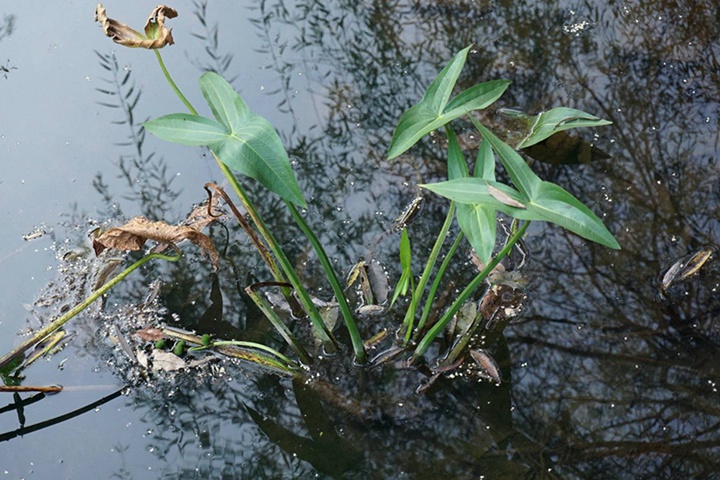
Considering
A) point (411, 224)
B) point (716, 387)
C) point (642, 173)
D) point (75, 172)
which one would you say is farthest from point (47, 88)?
point (716, 387)

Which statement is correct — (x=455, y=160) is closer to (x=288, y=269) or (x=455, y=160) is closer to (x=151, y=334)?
(x=288, y=269)

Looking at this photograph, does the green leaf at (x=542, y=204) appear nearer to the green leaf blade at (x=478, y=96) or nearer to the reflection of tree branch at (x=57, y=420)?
the green leaf blade at (x=478, y=96)

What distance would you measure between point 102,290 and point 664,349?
1166 millimetres

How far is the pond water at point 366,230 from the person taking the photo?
1.59 metres

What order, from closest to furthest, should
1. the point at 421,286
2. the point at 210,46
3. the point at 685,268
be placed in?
the point at 421,286
the point at 685,268
the point at 210,46

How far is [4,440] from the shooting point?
5.32ft

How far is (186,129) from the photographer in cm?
133

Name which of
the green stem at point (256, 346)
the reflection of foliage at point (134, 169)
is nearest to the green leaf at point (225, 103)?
the green stem at point (256, 346)

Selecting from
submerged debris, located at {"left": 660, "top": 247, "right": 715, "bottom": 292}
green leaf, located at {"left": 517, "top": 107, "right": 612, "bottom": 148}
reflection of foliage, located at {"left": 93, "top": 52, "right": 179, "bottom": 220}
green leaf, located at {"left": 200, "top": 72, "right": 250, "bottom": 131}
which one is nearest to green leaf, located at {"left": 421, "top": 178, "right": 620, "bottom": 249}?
green leaf, located at {"left": 517, "top": 107, "right": 612, "bottom": 148}

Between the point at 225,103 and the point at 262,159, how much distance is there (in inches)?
5.9

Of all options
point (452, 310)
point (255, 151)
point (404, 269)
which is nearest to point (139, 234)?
Result: point (255, 151)

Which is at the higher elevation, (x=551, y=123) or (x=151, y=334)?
(x=551, y=123)

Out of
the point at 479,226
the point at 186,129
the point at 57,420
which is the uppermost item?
the point at 186,129

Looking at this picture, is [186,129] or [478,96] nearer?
[186,129]
